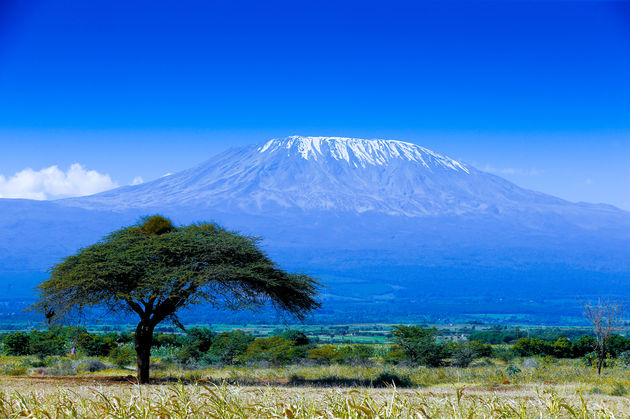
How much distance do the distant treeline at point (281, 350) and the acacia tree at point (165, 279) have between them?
22.7ft

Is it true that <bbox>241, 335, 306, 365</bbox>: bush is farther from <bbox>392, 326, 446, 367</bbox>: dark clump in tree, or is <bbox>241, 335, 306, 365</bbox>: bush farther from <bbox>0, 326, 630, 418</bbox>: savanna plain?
<bbox>392, 326, 446, 367</bbox>: dark clump in tree

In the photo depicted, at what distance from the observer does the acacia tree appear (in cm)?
1914

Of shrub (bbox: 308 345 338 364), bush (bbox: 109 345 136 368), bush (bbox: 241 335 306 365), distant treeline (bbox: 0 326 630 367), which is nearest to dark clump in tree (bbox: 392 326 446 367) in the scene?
distant treeline (bbox: 0 326 630 367)

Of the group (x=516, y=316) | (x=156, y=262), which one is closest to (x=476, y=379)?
(x=156, y=262)

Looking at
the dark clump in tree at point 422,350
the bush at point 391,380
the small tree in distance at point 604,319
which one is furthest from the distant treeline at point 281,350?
the bush at point 391,380

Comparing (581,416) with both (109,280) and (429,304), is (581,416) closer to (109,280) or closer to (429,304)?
(109,280)

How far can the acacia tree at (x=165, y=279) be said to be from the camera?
1914 centimetres

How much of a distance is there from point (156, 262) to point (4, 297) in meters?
205

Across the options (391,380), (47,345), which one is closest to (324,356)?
(391,380)

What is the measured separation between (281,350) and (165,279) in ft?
38.9

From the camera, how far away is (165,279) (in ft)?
62.7

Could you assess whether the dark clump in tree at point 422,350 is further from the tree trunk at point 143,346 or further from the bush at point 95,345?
the bush at point 95,345

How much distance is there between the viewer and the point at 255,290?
68.3 ft

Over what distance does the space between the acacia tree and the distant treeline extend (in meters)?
6.92
